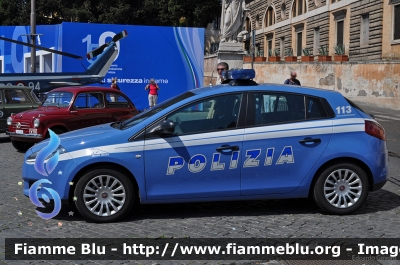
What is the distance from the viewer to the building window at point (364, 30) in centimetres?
3744

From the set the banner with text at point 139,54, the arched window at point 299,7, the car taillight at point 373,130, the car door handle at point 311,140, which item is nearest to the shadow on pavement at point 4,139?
the banner with text at point 139,54

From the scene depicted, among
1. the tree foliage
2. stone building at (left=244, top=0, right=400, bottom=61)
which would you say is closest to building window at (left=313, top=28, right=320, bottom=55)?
stone building at (left=244, top=0, right=400, bottom=61)

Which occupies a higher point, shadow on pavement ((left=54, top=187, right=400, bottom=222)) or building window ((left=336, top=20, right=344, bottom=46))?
building window ((left=336, top=20, right=344, bottom=46))

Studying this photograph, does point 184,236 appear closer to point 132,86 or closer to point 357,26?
point 132,86

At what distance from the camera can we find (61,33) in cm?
2391

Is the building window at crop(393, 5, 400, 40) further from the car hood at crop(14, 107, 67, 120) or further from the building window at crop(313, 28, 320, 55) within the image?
the car hood at crop(14, 107, 67, 120)

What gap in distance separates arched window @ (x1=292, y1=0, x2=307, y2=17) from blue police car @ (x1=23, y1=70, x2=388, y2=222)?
43.6m

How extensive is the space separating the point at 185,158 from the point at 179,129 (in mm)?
354

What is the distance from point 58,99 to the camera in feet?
45.5

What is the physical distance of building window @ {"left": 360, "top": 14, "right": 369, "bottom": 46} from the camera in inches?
1474

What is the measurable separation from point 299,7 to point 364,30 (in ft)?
44.8

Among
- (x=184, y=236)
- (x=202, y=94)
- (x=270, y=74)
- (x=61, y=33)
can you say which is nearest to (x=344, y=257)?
(x=184, y=236)

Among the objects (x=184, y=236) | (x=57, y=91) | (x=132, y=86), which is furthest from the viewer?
(x=132, y=86)

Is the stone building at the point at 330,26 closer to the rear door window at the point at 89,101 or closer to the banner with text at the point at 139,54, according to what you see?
the banner with text at the point at 139,54
